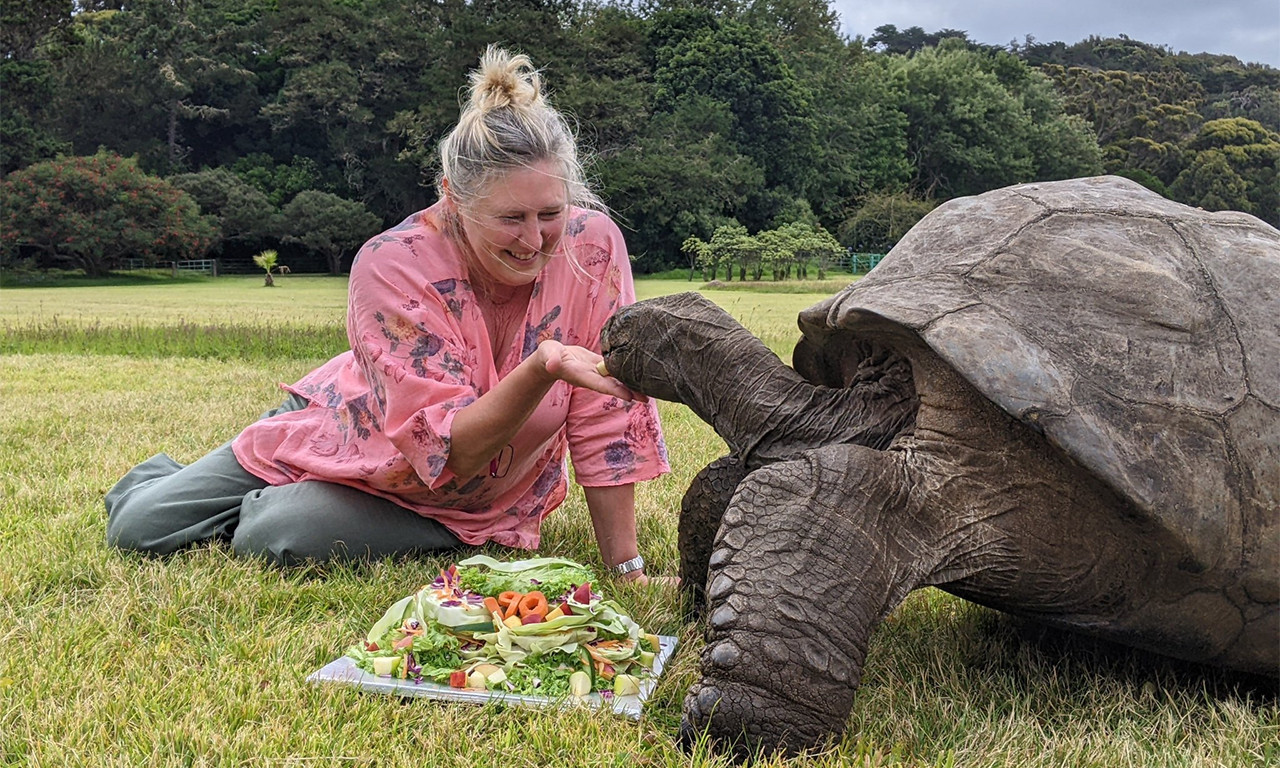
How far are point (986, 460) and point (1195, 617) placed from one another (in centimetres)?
60

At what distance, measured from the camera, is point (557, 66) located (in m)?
44.9

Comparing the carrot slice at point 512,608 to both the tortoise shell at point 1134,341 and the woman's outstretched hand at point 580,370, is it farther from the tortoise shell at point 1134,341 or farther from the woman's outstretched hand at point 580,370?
the tortoise shell at point 1134,341

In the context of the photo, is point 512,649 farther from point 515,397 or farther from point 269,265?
point 269,265

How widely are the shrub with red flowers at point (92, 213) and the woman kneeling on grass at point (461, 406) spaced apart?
40.7 metres

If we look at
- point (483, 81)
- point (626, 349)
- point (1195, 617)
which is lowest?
point (1195, 617)

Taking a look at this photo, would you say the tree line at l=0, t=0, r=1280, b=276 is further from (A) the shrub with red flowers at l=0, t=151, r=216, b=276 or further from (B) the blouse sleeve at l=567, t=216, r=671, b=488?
(B) the blouse sleeve at l=567, t=216, r=671, b=488

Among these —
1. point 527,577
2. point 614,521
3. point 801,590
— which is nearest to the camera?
point 801,590

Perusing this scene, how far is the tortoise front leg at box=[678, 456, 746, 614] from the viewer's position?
2.85 meters

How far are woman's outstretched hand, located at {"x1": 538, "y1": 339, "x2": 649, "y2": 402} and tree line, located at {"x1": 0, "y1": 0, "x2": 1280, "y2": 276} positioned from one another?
36040mm

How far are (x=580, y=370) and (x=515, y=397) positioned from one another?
0.26 meters

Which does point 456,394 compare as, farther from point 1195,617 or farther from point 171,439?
point 171,439

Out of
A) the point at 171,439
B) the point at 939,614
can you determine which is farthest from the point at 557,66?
the point at 939,614

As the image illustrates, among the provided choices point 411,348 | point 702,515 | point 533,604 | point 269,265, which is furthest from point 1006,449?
point 269,265

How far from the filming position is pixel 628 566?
3.57 m
